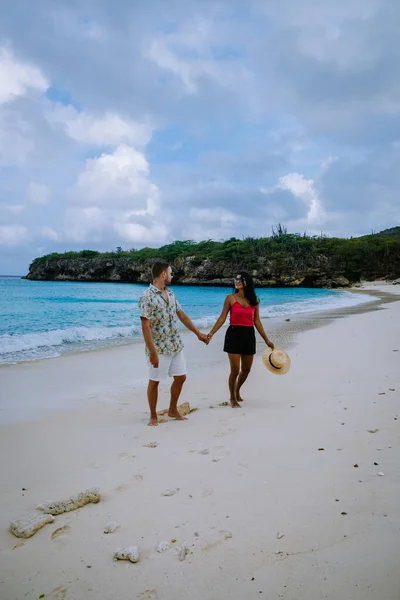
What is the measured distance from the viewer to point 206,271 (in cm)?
9362

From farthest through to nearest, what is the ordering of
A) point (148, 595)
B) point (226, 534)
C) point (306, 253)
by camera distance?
point (306, 253), point (226, 534), point (148, 595)

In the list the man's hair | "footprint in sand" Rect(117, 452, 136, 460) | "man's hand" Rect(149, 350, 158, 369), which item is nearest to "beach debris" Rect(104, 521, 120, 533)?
"footprint in sand" Rect(117, 452, 136, 460)

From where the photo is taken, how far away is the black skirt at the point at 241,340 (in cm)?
551

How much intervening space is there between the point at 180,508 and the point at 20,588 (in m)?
1.03

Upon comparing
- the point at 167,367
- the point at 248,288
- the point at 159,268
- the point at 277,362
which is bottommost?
the point at 277,362

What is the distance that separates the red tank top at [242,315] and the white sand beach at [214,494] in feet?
3.71

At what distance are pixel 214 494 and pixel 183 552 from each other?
2.17 feet

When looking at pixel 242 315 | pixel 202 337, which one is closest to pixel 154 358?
pixel 202 337

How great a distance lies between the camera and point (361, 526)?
2369 millimetres

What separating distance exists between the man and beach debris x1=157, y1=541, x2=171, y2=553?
2.33 m

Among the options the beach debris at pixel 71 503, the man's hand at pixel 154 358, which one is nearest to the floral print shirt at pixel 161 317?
the man's hand at pixel 154 358

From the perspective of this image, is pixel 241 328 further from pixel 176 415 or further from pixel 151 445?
pixel 151 445

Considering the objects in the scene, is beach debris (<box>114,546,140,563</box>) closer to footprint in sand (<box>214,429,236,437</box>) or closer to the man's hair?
footprint in sand (<box>214,429,236,437</box>)

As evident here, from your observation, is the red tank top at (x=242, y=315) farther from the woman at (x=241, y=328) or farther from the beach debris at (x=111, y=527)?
the beach debris at (x=111, y=527)
